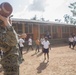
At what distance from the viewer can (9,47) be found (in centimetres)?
321

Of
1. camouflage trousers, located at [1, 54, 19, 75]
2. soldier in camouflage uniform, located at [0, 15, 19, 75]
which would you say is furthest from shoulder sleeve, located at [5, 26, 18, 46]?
camouflage trousers, located at [1, 54, 19, 75]

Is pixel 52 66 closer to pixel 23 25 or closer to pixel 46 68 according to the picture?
pixel 46 68

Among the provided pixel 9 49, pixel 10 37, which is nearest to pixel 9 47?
pixel 9 49

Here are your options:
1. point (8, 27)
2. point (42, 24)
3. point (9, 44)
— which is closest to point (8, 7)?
point (8, 27)

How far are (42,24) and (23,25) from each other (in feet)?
12.4

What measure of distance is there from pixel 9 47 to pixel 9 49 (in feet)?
0.13

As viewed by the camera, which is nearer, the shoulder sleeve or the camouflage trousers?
the shoulder sleeve

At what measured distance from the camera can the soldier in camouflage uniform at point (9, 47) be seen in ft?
10.3

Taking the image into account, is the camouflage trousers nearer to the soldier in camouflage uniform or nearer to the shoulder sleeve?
the soldier in camouflage uniform

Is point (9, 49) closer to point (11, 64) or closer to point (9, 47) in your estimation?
point (9, 47)

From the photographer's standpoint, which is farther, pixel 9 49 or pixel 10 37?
pixel 9 49

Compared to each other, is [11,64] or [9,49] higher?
[9,49]

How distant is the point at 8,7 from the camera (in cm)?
297

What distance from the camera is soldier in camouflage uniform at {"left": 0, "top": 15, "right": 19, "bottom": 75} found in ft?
10.3
